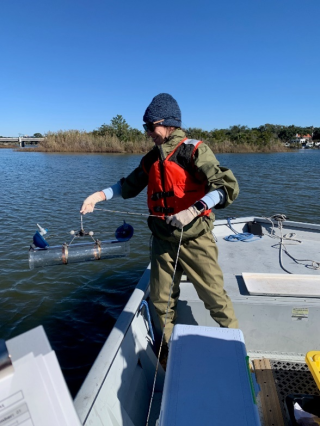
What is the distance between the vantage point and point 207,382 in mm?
1854

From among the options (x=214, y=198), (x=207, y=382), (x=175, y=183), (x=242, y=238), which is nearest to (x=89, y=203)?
(x=175, y=183)

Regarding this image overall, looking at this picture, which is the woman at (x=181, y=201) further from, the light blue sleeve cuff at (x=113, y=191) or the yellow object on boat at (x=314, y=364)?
the yellow object on boat at (x=314, y=364)

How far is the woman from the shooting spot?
2521mm

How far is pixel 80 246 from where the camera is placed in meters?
3.57

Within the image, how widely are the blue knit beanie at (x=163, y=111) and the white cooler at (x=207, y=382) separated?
61.3 inches

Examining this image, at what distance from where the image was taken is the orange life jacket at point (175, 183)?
8.46 ft

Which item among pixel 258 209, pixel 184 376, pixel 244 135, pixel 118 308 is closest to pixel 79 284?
pixel 118 308

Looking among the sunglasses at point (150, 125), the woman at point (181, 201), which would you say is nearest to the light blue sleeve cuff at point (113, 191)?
the woman at point (181, 201)

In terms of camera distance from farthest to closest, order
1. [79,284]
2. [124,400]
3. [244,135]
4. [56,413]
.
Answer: [244,135]
[79,284]
[124,400]
[56,413]

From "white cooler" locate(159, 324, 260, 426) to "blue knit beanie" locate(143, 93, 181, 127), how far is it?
1557mm

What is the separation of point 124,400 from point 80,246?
166 cm

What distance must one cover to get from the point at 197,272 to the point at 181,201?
0.60 m

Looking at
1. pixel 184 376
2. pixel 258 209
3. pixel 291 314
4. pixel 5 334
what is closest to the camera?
pixel 184 376

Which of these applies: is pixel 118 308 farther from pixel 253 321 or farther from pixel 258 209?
pixel 258 209
